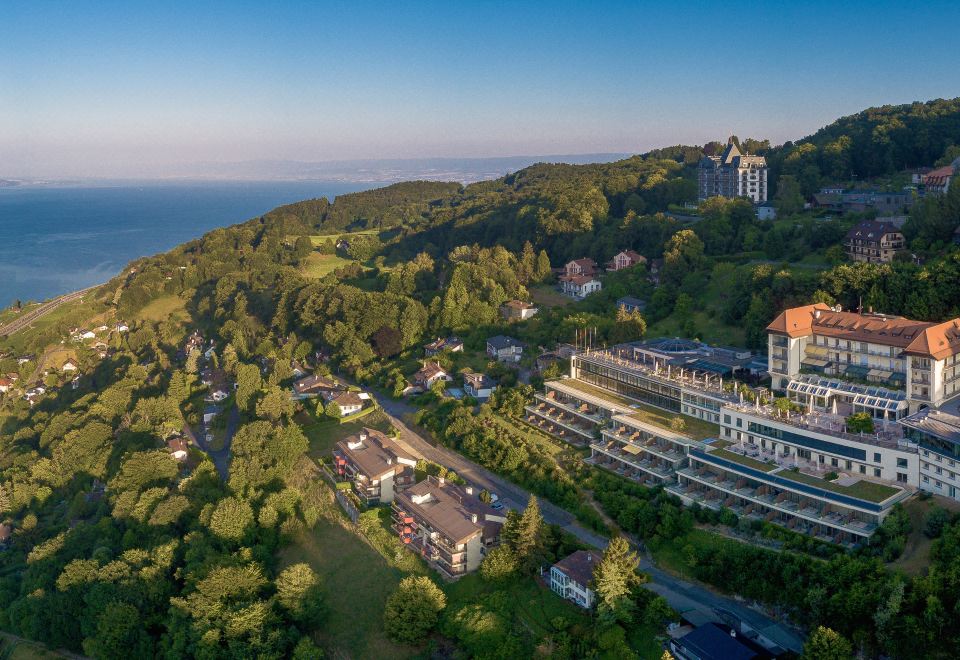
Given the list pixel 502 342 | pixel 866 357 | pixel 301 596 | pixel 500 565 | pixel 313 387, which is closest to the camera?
pixel 500 565

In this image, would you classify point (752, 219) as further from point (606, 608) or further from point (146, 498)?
point (146, 498)

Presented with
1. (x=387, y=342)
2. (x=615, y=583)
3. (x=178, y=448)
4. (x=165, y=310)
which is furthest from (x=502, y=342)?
(x=165, y=310)

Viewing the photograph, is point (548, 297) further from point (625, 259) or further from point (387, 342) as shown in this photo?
point (387, 342)

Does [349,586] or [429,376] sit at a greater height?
[429,376]

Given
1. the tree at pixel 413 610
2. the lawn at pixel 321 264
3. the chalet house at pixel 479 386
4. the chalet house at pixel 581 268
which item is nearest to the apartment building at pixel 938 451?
the tree at pixel 413 610

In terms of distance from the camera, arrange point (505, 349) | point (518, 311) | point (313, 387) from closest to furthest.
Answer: point (313, 387), point (505, 349), point (518, 311)

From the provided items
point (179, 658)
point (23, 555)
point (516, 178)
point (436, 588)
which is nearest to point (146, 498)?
point (23, 555)
